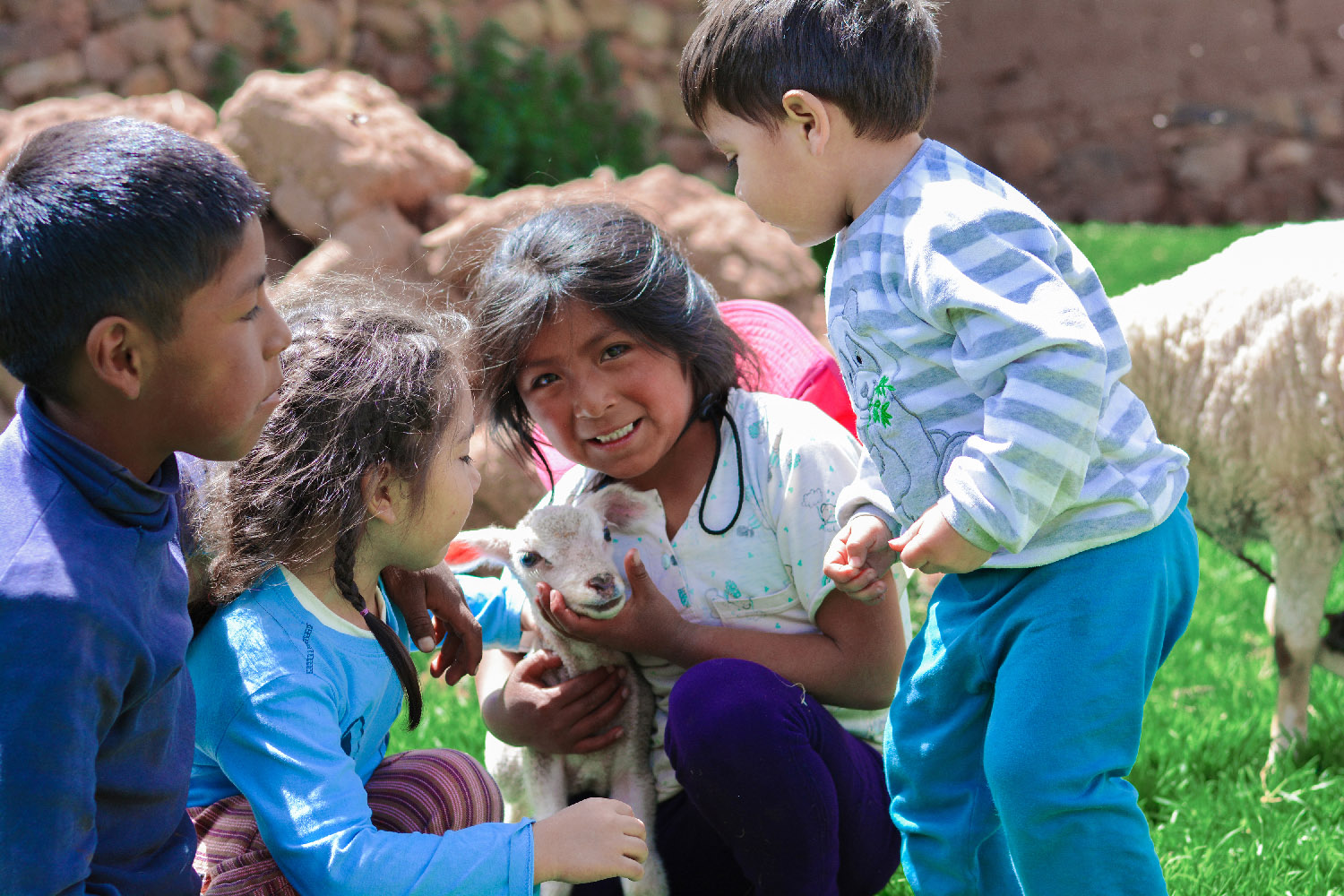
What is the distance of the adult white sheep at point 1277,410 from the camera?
3.21 m

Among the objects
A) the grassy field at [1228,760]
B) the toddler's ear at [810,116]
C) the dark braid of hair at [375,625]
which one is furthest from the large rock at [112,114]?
the toddler's ear at [810,116]

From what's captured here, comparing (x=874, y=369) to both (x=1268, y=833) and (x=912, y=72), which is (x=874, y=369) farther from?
(x=1268, y=833)

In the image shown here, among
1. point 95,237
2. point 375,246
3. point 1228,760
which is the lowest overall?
point 1228,760

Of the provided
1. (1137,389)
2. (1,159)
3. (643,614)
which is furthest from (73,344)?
(1,159)

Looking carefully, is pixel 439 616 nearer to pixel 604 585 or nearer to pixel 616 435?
pixel 604 585

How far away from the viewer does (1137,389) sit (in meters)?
3.54

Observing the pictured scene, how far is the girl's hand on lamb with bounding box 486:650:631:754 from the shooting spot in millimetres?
2420

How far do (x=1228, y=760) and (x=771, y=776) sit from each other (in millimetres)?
1683

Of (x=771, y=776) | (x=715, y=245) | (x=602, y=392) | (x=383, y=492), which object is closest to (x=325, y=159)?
(x=715, y=245)

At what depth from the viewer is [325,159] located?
5395 millimetres

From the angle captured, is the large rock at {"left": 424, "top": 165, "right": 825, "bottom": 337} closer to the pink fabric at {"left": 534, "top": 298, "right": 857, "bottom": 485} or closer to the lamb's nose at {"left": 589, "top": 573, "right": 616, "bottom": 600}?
the pink fabric at {"left": 534, "top": 298, "right": 857, "bottom": 485}

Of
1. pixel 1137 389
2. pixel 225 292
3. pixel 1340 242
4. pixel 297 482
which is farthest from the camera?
pixel 1137 389

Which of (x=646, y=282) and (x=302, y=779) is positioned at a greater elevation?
(x=646, y=282)

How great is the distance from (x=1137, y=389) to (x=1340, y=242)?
0.64 m
